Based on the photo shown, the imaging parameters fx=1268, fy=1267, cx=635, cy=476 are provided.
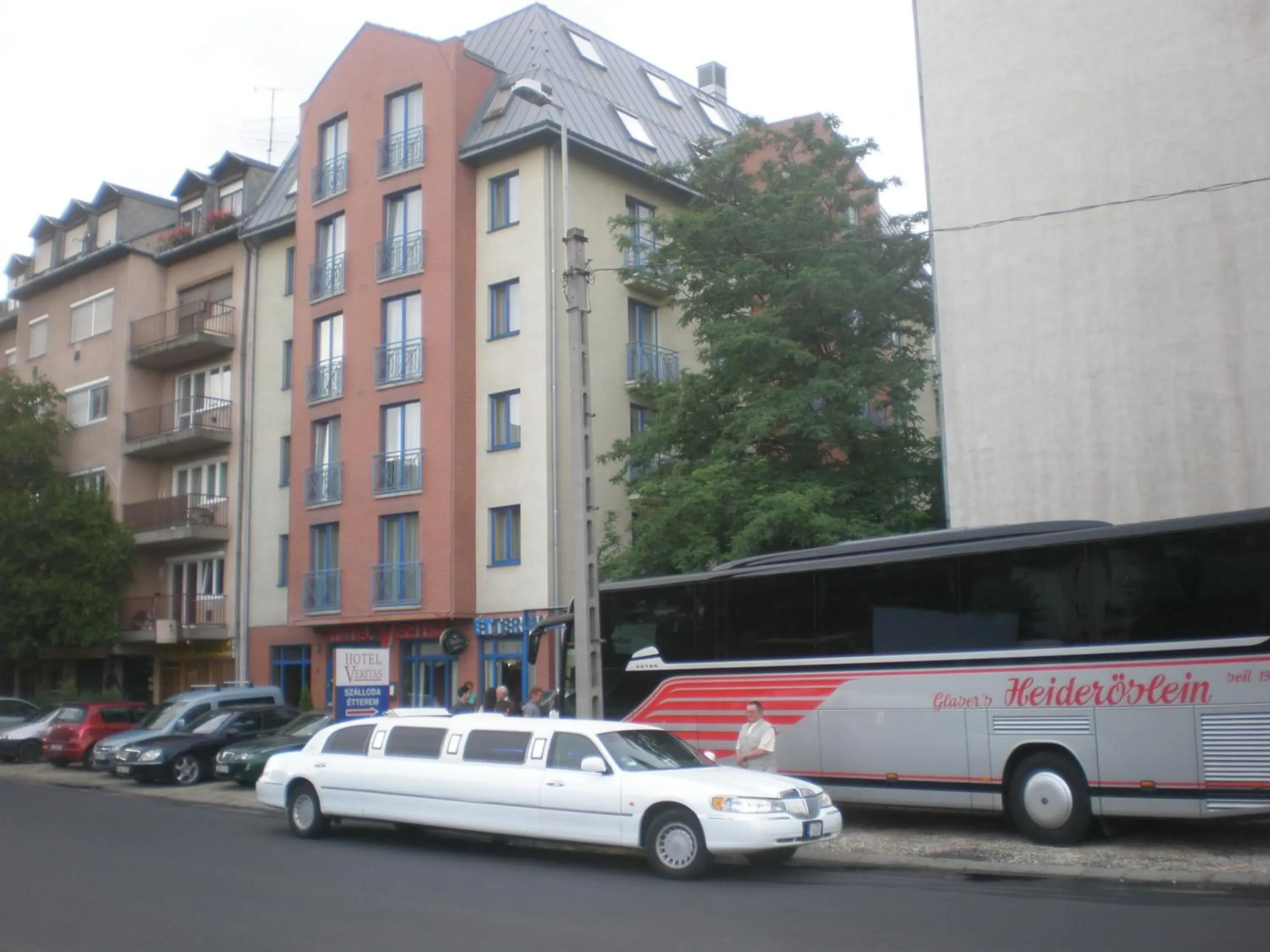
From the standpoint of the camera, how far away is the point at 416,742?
14.6 m

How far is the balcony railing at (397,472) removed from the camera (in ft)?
102

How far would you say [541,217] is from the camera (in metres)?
30.4

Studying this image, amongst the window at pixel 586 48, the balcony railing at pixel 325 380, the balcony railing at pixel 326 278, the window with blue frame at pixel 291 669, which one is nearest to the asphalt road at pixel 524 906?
the balcony railing at pixel 325 380

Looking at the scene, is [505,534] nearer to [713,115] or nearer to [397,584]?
[397,584]

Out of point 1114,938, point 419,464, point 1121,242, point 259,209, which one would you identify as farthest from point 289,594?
point 1114,938

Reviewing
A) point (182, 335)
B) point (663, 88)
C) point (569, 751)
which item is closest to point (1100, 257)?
point (569, 751)

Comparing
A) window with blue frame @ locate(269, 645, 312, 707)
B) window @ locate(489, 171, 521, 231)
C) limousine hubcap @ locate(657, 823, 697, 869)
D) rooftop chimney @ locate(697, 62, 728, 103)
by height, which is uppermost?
rooftop chimney @ locate(697, 62, 728, 103)

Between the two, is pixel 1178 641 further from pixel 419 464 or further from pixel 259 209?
pixel 259 209

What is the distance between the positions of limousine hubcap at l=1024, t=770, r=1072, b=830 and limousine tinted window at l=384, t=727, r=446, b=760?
259 inches

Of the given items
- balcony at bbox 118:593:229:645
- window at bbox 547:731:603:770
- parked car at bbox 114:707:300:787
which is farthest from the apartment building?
window at bbox 547:731:603:770

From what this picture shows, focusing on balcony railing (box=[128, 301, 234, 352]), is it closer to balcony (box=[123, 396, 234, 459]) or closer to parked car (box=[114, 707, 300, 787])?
balcony (box=[123, 396, 234, 459])

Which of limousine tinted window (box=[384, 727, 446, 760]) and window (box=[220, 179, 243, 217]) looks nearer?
limousine tinted window (box=[384, 727, 446, 760])

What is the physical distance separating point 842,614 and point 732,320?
11.1 metres

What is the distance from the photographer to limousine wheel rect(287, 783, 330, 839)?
15250 millimetres
